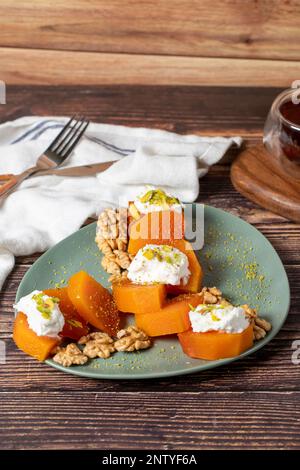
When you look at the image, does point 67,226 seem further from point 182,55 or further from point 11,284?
point 182,55

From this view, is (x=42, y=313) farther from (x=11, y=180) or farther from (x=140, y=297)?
(x=11, y=180)

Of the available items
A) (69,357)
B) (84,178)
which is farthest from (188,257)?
(84,178)

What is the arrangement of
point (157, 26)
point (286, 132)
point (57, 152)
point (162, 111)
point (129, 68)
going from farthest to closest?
1. point (129, 68)
2. point (157, 26)
3. point (162, 111)
4. point (57, 152)
5. point (286, 132)

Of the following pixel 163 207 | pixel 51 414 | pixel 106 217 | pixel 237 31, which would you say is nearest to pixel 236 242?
pixel 163 207

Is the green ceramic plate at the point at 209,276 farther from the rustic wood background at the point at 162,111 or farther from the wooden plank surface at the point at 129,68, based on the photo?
the wooden plank surface at the point at 129,68

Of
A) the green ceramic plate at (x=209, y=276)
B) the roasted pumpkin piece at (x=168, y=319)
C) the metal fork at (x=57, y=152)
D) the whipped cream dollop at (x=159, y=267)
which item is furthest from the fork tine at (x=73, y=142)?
the roasted pumpkin piece at (x=168, y=319)
